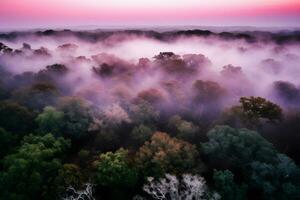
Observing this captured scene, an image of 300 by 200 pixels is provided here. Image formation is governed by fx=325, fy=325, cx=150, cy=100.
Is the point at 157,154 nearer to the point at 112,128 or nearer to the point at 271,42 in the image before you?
the point at 112,128

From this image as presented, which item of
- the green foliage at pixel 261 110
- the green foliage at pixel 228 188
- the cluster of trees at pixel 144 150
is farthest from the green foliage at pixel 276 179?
the green foliage at pixel 261 110

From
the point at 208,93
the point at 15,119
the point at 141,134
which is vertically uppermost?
the point at 208,93

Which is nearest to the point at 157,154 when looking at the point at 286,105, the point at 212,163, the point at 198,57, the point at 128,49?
the point at 212,163

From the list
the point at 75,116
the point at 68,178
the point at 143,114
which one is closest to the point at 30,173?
the point at 68,178

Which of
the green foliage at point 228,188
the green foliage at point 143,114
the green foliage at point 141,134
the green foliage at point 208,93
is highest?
the green foliage at point 208,93

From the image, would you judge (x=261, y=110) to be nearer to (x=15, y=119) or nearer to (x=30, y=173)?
(x=30, y=173)

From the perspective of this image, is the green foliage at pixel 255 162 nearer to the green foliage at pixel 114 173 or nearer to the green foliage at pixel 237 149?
the green foliage at pixel 237 149
